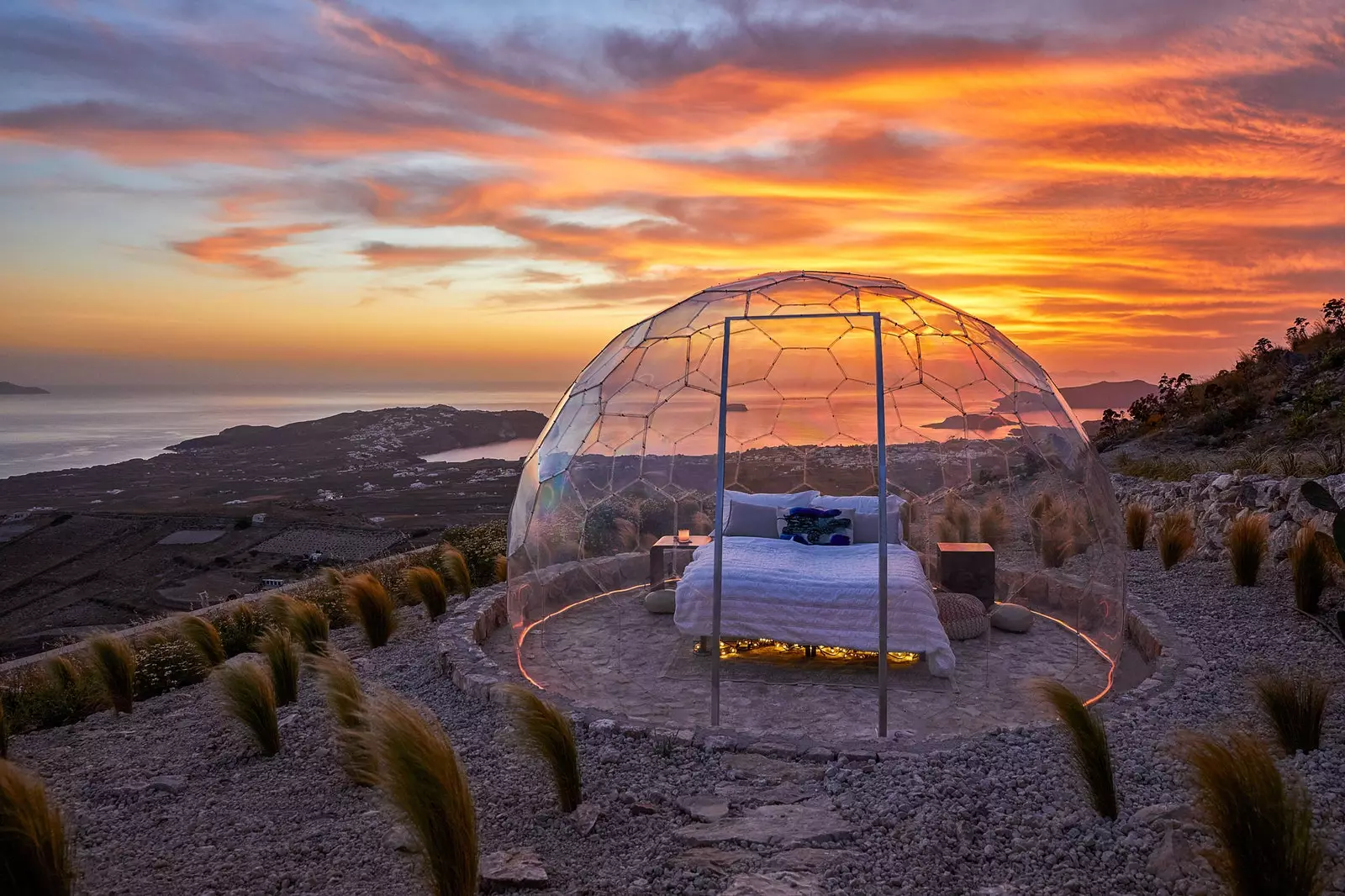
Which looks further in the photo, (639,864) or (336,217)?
(336,217)

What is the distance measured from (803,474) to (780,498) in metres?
0.45

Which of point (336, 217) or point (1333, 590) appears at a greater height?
point (336, 217)

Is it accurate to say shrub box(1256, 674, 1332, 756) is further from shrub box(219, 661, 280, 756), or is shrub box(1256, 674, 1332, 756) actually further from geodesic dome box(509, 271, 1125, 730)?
shrub box(219, 661, 280, 756)

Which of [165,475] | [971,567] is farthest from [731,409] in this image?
[165,475]

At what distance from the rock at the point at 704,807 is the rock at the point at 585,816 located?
0.40 m

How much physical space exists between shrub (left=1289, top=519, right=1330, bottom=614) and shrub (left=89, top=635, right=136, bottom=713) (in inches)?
353

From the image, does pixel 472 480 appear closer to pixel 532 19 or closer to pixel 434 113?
pixel 434 113

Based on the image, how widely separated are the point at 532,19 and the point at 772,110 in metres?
2.61

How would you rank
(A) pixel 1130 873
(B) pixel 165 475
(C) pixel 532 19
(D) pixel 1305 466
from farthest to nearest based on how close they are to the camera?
(B) pixel 165 475, (D) pixel 1305 466, (C) pixel 532 19, (A) pixel 1130 873

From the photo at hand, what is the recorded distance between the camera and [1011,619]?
7.32 meters

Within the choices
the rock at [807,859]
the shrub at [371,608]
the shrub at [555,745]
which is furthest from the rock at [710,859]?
the shrub at [371,608]

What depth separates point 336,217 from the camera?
12531mm

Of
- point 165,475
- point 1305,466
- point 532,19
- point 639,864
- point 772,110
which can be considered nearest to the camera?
point 639,864

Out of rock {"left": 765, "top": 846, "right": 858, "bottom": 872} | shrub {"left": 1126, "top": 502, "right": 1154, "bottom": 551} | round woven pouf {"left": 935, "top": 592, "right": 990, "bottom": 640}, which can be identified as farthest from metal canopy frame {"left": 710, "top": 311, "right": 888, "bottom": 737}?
shrub {"left": 1126, "top": 502, "right": 1154, "bottom": 551}
